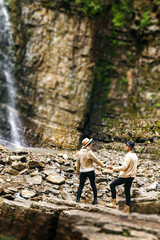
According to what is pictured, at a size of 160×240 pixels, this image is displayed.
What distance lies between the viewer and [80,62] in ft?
41.8

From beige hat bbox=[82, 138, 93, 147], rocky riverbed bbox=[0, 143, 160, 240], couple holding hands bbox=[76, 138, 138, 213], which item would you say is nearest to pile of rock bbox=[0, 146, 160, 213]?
rocky riverbed bbox=[0, 143, 160, 240]

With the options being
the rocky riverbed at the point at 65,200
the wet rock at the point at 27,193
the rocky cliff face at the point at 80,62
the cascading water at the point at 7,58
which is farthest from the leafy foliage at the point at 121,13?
the wet rock at the point at 27,193

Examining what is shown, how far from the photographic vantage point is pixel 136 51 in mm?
12578

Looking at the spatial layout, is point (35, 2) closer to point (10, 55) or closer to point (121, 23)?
point (10, 55)

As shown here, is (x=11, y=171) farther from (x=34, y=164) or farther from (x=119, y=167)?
(x=119, y=167)

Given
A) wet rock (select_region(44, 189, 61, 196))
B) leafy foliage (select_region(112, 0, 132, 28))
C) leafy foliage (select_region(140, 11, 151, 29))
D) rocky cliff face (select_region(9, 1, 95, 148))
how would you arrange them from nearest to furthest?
wet rock (select_region(44, 189, 61, 196)), leafy foliage (select_region(140, 11, 151, 29)), leafy foliage (select_region(112, 0, 132, 28)), rocky cliff face (select_region(9, 1, 95, 148))

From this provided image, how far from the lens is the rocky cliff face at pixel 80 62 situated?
1205 cm

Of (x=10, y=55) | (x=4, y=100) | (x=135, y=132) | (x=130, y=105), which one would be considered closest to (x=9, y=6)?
(x=10, y=55)

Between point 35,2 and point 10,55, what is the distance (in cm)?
342

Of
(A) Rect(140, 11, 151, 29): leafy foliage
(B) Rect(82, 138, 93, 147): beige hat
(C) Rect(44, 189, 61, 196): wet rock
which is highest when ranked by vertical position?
(A) Rect(140, 11, 151, 29): leafy foliage

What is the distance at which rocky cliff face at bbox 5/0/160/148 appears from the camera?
39.5 ft

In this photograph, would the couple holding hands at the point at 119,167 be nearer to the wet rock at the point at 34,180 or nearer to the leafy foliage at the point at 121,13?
the wet rock at the point at 34,180

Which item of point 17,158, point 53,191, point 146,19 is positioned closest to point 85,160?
point 53,191

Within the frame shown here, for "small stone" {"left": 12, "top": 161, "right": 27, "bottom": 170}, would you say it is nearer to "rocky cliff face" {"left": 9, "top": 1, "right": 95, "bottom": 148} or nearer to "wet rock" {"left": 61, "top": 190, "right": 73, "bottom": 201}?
"wet rock" {"left": 61, "top": 190, "right": 73, "bottom": 201}
